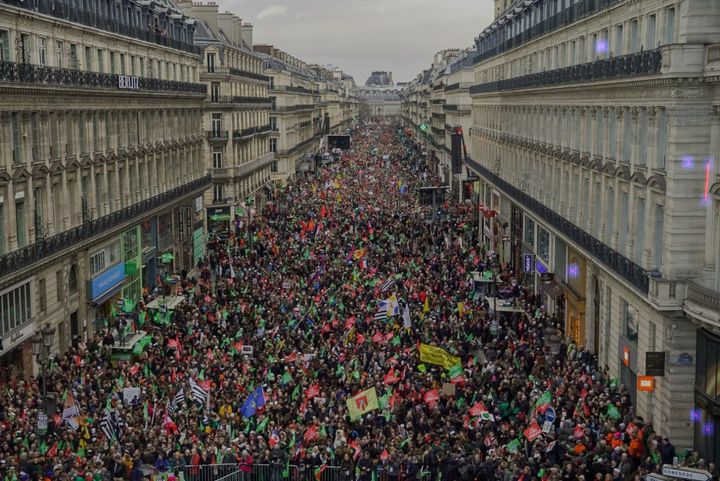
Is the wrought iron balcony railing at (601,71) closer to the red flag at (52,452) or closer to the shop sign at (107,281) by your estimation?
the red flag at (52,452)

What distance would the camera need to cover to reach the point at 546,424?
28672 mm

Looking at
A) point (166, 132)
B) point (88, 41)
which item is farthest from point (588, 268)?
point (166, 132)

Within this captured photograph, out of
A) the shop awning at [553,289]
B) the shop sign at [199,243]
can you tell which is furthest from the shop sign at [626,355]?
→ the shop sign at [199,243]

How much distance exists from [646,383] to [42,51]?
26.9 metres

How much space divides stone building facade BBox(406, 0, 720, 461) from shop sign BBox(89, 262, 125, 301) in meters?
20.8

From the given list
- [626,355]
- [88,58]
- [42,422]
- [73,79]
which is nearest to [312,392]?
[42,422]

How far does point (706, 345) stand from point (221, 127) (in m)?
58.2

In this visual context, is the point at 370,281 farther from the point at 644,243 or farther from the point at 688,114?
the point at 688,114

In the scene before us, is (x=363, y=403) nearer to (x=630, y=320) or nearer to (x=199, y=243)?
(x=630, y=320)

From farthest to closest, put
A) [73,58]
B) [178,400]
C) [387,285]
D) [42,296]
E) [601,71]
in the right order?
[387,285]
[73,58]
[42,296]
[601,71]
[178,400]

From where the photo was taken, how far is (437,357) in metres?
34.2

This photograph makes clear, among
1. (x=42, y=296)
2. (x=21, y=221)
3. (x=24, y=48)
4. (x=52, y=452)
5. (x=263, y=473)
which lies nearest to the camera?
(x=263, y=473)

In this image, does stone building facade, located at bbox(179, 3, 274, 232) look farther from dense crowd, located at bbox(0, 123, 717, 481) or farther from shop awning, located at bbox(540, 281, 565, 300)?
shop awning, located at bbox(540, 281, 565, 300)

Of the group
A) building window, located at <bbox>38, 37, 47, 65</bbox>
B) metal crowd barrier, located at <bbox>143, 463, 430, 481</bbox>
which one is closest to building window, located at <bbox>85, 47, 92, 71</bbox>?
building window, located at <bbox>38, 37, 47, 65</bbox>
